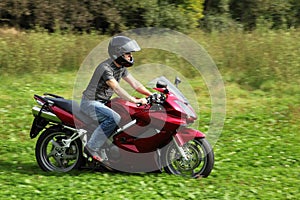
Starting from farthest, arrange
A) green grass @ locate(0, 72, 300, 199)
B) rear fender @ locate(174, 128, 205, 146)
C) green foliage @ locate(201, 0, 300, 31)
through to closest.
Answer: green foliage @ locate(201, 0, 300, 31) → rear fender @ locate(174, 128, 205, 146) → green grass @ locate(0, 72, 300, 199)

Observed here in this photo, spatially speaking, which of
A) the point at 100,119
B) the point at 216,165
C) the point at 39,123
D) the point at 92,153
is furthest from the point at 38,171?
the point at 216,165

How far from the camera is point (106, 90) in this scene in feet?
25.1

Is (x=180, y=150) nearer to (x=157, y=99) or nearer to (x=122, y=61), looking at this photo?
(x=157, y=99)

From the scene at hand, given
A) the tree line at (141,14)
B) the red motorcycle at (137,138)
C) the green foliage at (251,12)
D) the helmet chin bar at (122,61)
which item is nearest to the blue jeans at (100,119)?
the red motorcycle at (137,138)

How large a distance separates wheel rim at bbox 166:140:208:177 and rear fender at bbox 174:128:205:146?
0.33 feet

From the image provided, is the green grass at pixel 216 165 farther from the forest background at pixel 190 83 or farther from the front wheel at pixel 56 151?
the front wheel at pixel 56 151

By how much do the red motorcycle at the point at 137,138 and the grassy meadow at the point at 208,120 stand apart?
0.60 feet

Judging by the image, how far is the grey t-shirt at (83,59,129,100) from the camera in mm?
7488

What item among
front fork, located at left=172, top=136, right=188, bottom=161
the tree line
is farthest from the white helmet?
the tree line

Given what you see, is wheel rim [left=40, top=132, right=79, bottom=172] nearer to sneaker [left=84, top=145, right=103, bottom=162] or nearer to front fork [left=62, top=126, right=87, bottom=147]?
front fork [left=62, top=126, right=87, bottom=147]

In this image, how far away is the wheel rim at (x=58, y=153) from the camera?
7.90 m

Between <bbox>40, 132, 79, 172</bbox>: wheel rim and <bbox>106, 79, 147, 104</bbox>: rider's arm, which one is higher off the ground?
<bbox>106, 79, 147, 104</bbox>: rider's arm

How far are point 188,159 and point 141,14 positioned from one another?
64.2 feet

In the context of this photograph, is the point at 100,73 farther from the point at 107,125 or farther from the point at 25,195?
the point at 25,195
